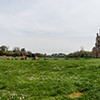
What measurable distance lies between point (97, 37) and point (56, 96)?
237 feet

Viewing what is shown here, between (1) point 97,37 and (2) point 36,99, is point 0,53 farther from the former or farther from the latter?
(2) point 36,99

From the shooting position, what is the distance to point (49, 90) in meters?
10.3

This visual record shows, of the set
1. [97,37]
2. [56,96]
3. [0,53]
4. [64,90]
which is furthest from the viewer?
[97,37]

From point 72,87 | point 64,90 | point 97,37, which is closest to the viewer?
point 64,90

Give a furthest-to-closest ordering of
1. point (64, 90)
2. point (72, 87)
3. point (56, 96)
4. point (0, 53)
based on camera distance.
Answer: point (0, 53) → point (72, 87) → point (64, 90) → point (56, 96)

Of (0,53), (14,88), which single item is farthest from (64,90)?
(0,53)

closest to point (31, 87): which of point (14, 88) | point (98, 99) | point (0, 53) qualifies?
point (14, 88)

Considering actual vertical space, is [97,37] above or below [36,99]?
above

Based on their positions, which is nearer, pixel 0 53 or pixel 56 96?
pixel 56 96

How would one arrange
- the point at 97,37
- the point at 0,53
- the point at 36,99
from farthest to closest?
the point at 97,37
the point at 0,53
the point at 36,99

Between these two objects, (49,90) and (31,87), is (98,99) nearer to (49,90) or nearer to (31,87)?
(49,90)

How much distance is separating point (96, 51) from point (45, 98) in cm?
6903

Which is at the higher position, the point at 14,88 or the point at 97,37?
the point at 97,37

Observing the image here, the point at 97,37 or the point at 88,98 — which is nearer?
the point at 88,98
